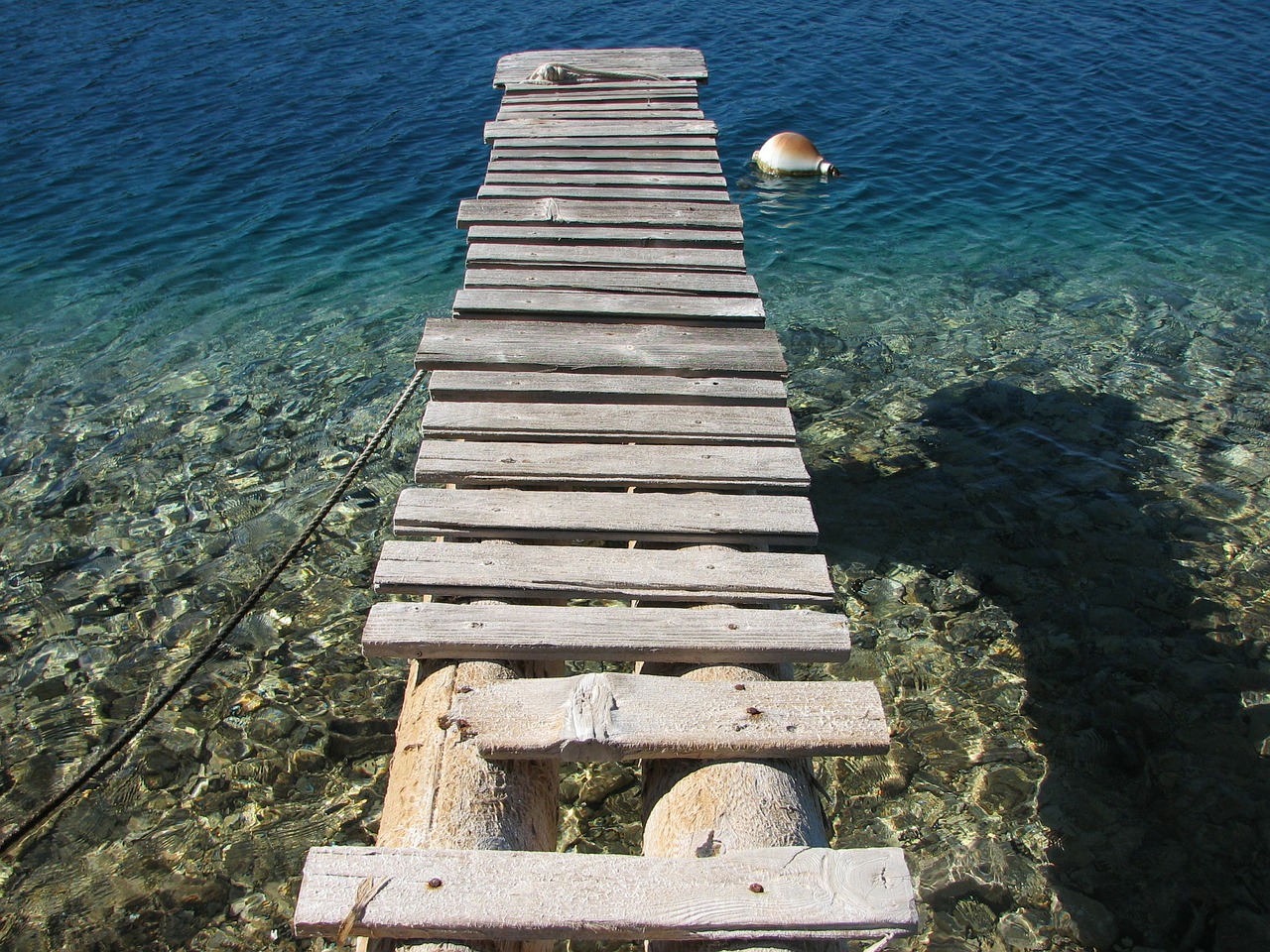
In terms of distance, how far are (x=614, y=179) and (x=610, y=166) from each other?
11.7 inches

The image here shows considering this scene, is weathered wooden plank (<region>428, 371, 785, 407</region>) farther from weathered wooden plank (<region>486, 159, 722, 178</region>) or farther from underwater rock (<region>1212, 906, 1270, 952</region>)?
underwater rock (<region>1212, 906, 1270, 952</region>)

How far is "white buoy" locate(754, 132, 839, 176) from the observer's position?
1525cm

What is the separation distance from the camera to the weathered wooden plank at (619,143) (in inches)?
346

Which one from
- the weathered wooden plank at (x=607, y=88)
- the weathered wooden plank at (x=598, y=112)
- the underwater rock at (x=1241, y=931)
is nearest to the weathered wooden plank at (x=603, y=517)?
the underwater rock at (x=1241, y=931)

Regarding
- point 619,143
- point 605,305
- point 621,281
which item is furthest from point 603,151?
point 605,305

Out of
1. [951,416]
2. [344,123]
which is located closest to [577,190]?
[951,416]

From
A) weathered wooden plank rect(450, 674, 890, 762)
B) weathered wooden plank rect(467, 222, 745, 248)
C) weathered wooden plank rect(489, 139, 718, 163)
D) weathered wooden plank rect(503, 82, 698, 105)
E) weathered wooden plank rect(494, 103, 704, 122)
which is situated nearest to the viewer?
weathered wooden plank rect(450, 674, 890, 762)

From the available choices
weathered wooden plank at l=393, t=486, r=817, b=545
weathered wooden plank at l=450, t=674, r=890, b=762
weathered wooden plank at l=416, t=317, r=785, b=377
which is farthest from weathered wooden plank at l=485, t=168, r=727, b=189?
weathered wooden plank at l=450, t=674, r=890, b=762

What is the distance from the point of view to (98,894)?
486 centimetres

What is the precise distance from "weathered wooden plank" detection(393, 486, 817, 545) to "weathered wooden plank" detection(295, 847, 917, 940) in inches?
73.4

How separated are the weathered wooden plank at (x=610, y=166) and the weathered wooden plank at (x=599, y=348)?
2.67 m

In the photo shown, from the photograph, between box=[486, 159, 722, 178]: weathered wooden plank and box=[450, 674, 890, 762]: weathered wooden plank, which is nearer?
box=[450, 674, 890, 762]: weathered wooden plank

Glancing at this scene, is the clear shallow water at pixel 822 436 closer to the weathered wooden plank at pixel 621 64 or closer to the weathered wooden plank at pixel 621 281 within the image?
the weathered wooden plank at pixel 621 281

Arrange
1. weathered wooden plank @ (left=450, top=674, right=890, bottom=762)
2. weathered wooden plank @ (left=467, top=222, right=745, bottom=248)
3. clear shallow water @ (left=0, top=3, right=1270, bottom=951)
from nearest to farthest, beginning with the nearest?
weathered wooden plank @ (left=450, top=674, right=890, bottom=762) < clear shallow water @ (left=0, top=3, right=1270, bottom=951) < weathered wooden plank @ (left=467, top=222, right=745, bottom=248)
